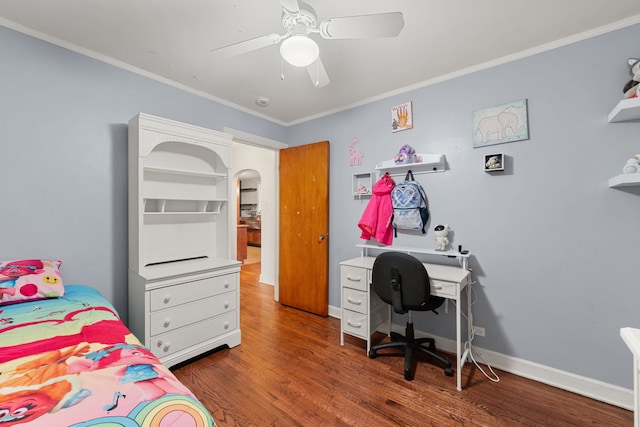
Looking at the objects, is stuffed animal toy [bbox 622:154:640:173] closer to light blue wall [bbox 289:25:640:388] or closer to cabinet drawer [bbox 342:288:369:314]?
light blue wall [bbox 289:25:640:388]

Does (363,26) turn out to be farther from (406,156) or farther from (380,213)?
(380,213)

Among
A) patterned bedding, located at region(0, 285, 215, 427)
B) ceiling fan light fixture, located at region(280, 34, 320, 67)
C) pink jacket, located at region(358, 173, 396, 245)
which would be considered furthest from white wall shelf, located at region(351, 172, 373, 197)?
patterned bedding, located at region(0, 285, 215, 427)

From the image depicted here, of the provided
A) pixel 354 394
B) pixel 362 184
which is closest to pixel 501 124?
pixel 362 184

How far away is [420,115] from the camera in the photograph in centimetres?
265

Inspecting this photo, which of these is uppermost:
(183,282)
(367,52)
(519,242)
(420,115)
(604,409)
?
(367,52)

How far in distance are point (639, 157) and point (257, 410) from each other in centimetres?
292

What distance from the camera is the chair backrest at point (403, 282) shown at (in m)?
2.02

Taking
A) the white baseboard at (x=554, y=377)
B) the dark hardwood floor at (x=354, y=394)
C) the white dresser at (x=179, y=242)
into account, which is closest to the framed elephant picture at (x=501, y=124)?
the white baseboard at (x=554, y=377)

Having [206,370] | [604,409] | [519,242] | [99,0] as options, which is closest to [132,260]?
[206,370]

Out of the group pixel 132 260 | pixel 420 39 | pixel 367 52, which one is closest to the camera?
pixel 420 39

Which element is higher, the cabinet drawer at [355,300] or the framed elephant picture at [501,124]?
the framed elephant picture at [501,124]

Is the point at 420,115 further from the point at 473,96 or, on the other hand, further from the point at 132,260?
the point at 132,260

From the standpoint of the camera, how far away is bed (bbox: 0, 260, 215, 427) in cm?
75

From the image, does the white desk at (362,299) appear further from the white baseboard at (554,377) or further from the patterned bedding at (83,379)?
the patterned bedding at (83,379)
